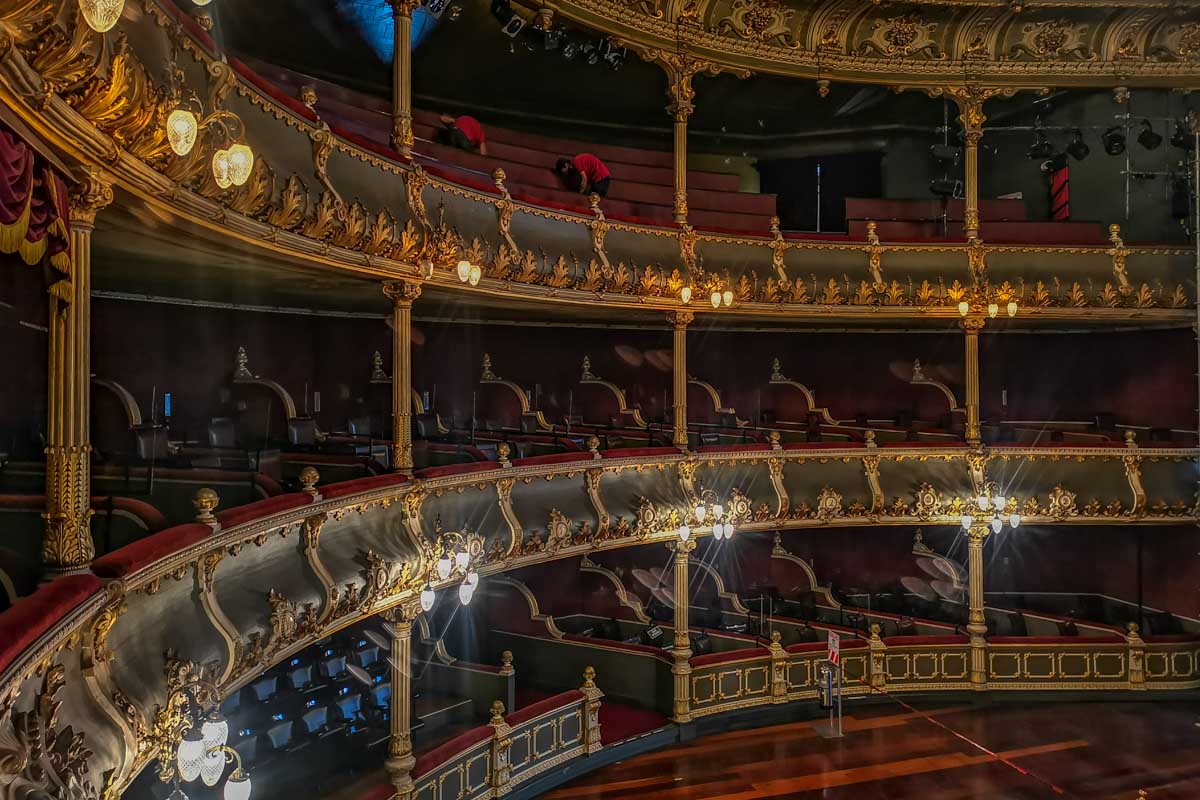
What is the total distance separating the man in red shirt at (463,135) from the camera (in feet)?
35.0

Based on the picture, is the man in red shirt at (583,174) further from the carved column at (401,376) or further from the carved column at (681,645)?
the carved column at (681,645)

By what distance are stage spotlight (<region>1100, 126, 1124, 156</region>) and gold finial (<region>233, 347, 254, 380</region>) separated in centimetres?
1392

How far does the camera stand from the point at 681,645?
38.2 feet

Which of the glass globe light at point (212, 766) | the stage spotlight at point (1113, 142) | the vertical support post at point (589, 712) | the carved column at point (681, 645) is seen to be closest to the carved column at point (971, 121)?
the stage spotlight at point (1113, 142)

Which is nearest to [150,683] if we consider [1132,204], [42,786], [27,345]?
[42,786]

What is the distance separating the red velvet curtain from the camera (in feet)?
9.29

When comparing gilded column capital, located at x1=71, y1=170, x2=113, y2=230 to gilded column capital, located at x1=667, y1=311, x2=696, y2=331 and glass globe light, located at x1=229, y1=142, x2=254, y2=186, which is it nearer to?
glass globe light, located at x1=229, y1=142, x2=254, y2=186

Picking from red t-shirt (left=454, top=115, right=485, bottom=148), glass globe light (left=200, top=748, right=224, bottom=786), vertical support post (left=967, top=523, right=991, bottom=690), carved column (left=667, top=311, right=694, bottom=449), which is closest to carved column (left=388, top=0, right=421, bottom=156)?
red t-shirt (left=454, top=115, right=485, bottom=148)

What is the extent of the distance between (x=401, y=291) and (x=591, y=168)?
5201 mm

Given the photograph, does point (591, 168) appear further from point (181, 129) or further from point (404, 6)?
point (181, 129)


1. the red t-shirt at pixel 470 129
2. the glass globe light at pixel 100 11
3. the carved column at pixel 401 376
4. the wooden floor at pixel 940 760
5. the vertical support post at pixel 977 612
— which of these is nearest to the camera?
the glass globe light at pixel 100 11

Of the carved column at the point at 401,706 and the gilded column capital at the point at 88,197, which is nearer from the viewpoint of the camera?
the gilded column capital at the point at 88,197

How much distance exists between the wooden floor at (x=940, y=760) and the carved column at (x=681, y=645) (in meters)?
0.53

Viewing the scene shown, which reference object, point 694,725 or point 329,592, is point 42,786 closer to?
point 329,592
